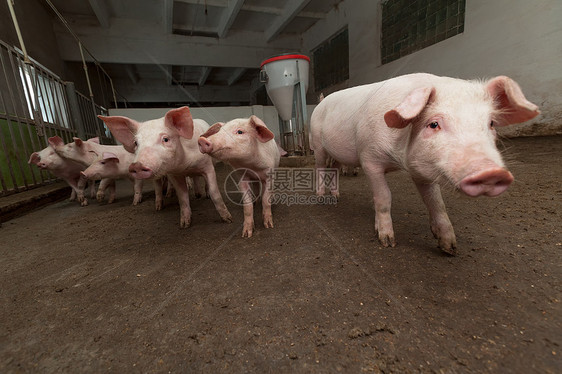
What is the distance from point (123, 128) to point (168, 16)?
24.8ft

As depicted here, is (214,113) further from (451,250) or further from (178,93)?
(178,93)

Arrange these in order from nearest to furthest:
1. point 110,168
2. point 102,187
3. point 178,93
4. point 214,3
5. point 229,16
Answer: point 110,168, point 102,187, point 214,3, point 229,16, point 178,93

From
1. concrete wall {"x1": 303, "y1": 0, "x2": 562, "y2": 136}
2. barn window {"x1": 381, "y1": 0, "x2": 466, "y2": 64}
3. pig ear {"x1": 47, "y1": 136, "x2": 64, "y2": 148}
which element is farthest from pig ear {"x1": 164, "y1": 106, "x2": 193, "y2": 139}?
barn window {"x1": 381, "y1": 0, "x2": 466, "y2": 64}

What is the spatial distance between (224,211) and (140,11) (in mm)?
9292

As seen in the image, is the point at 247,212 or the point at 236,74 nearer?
the point at 247,212

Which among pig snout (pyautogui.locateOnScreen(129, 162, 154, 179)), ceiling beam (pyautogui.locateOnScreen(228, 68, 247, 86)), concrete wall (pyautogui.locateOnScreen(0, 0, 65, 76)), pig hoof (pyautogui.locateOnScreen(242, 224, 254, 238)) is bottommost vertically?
pig hoof (pyautogui.locateOnScreen(242, 224, 254, 238))

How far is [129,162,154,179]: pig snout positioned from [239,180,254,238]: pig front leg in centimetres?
83

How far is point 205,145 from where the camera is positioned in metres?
1.87

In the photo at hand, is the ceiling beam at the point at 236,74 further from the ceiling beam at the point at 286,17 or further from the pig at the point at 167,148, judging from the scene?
the pig at the point at 167,148

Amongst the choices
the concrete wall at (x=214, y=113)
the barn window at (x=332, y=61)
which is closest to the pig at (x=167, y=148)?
the concrete wall at (x=214, y=113)

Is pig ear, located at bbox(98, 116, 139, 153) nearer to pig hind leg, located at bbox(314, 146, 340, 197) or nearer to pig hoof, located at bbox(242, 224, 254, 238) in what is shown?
pig hoof, located at bbox(242, 224, 254, 238)

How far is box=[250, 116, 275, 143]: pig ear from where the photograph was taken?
2.09m

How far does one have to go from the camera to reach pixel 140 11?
8.06m

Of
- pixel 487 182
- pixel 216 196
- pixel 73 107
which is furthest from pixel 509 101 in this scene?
pixel 73 107
